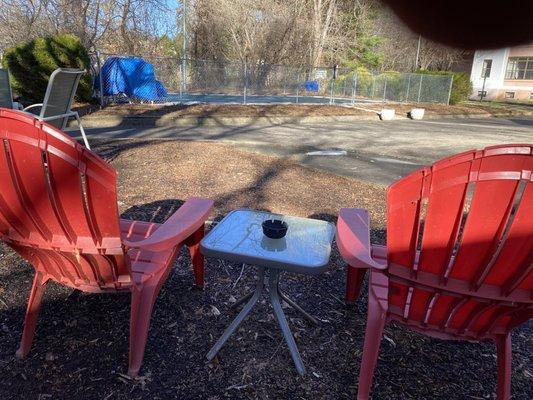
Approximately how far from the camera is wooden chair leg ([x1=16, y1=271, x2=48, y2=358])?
2.12 metres

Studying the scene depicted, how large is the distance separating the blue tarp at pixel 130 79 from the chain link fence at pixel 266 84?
4 cm

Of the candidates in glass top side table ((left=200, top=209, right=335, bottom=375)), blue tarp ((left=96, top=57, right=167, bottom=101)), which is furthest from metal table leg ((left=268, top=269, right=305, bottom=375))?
blue tarp ((left=96, top=57, right=167, bottom=101))

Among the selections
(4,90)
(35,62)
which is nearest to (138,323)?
(4,90)

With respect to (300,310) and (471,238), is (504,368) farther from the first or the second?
(300,310)

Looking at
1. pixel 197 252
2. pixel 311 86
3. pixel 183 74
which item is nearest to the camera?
pixel 197 252

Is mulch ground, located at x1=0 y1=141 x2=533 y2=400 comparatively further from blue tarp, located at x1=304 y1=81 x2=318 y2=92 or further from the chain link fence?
blue tarp, located at x1=304 y1=81 x2=318 y2=92

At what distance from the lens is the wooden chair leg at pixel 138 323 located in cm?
202

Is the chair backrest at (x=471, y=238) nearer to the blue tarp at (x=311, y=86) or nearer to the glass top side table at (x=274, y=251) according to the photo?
the glass top side table at (x=274, y=251)

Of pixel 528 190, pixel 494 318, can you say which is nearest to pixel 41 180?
pixel 528 190

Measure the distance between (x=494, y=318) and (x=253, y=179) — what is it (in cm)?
375

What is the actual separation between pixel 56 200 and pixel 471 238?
1.64 m

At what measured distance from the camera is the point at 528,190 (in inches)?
54.4

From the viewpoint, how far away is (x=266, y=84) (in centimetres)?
1722

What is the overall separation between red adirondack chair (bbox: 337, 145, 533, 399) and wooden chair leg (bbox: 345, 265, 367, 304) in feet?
1.81
